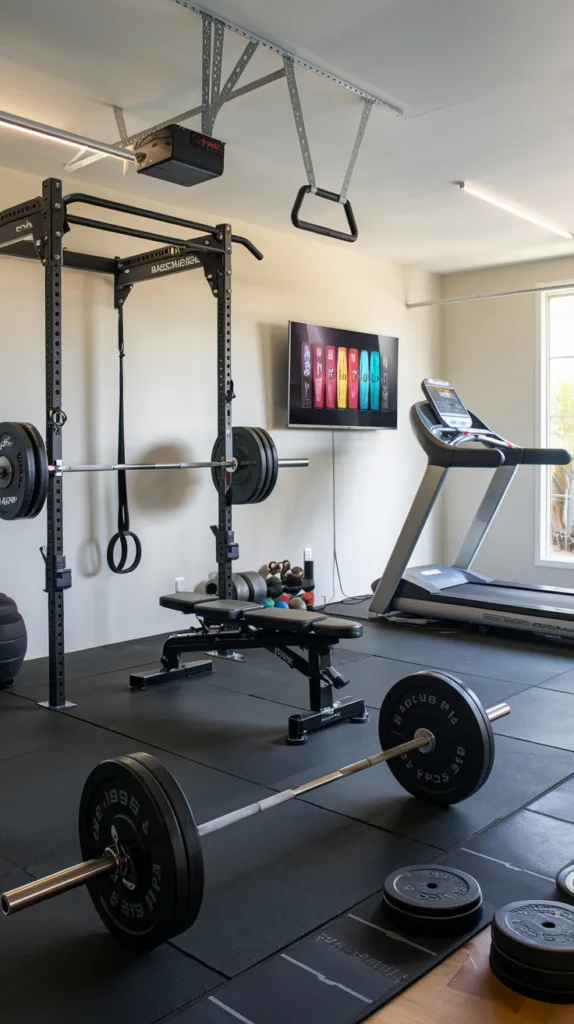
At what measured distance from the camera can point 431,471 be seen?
17.8 feet

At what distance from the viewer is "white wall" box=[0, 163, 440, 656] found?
4.53 meters

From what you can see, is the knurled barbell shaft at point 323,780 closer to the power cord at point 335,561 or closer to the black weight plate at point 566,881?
the black weight plate at point 566,881

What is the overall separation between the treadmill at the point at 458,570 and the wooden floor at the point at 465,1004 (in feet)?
10.8

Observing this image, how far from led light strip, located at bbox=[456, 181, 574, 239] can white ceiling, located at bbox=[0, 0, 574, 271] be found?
0.06m

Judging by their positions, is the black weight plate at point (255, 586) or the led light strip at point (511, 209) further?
the black weight plate at point (255, 586)

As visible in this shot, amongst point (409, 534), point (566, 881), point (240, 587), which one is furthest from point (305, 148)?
point (566, 881)

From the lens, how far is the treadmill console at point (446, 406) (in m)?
5.48

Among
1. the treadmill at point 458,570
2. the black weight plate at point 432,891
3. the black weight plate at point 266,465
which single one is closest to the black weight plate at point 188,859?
the black weight plate at point 432,891

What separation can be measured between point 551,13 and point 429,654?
3151mm

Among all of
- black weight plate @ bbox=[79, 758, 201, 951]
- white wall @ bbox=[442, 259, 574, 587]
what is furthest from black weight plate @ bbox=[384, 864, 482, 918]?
white wall @ bbox=[442, 259, 574, 587]

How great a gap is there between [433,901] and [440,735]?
0.66 m

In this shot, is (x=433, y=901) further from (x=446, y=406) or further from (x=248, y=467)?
(x=446, y=406)

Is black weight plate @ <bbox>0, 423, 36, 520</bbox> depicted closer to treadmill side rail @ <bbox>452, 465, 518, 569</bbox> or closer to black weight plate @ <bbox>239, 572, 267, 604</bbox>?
black weight plate @ <bbox>239, 572, 267, 604</bbox>

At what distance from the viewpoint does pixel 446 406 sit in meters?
5.59
